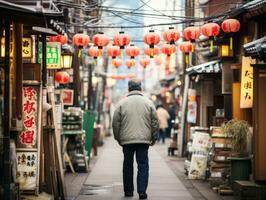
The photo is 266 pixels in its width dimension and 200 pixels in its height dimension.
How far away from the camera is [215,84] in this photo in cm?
2716

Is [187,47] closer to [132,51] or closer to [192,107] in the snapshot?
[192,107]

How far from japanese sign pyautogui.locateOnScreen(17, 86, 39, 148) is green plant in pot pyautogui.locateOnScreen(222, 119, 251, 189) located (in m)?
5.17

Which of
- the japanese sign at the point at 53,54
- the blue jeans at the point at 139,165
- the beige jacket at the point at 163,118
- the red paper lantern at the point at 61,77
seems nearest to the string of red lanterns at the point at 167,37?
the japanese sign at the point at 53,54

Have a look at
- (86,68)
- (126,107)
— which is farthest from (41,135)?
(86,68)

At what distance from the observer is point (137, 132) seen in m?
Answer: 16.0

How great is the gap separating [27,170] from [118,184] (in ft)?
17.9

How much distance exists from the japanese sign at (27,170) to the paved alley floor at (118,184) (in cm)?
227

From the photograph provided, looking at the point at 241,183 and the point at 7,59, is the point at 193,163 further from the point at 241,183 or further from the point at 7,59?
the point at 7,59

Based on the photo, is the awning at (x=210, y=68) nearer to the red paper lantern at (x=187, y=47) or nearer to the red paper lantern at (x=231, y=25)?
the red paper lantern at (x=187, y=47)

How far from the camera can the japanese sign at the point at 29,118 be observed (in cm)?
1479

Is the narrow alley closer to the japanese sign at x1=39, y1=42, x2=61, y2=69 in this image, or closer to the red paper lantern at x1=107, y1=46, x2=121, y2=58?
the japanese sign at x1=39, y1=42, x2=61, y2=69

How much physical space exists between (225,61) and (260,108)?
6694 mm

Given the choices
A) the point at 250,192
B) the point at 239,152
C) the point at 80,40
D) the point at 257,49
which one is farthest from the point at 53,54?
the point at 257,49

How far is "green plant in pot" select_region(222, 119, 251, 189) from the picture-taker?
17.2 m
